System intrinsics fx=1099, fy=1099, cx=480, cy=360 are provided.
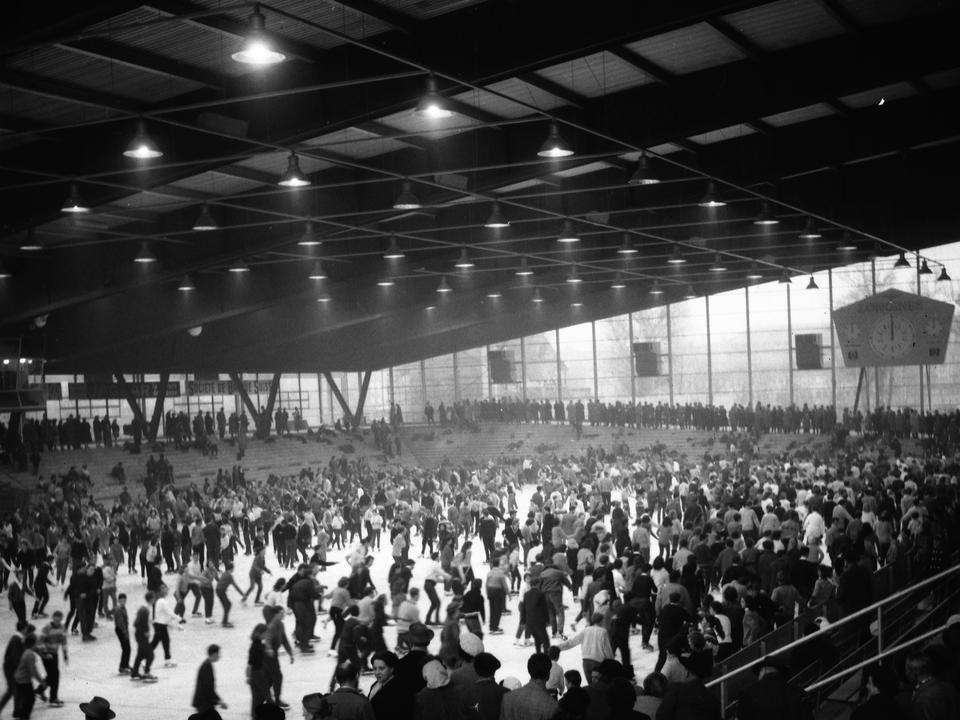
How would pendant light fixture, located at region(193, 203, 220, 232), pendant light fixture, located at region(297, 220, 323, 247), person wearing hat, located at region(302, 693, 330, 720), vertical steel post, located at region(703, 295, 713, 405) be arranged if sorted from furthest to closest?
vertical steel post, located at region(703, 295, 713, 405)
pendant light fixture, located at region(297, 220, 323, 247)
pendant light fixture, located at region(193, 203, 220, 232)
person wearing hat, located at region(302, 693, 330, 720)

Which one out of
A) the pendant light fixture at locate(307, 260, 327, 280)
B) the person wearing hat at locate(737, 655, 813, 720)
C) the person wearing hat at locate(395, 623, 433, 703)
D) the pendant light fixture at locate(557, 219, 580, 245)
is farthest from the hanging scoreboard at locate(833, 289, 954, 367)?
the person wearing hat at locate(395, 623, 433, 703)

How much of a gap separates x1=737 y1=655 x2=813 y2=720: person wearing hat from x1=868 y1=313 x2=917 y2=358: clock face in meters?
28.6

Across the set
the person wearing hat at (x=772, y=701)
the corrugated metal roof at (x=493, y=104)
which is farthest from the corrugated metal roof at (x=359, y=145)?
the person wearing hat at (x=772, y=701)

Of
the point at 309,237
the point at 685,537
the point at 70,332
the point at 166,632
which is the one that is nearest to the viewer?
the point at 166,632

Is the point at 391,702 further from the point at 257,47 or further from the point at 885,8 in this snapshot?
the point at 885,8

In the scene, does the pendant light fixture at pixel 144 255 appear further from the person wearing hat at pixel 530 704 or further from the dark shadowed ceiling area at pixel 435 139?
the person wearing hat at pixel 530 704

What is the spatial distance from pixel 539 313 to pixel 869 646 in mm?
35040

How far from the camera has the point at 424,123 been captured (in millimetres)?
17500

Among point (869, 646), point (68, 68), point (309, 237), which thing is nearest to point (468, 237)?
point (309, 237)

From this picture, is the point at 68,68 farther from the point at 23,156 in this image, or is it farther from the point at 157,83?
the point at 23,156

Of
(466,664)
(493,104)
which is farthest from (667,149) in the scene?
(466,664)

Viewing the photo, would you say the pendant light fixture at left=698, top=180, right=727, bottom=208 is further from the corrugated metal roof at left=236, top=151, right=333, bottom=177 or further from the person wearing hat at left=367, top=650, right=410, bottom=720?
the person wearing hat at left=367, top=650, right=410, bottom=720

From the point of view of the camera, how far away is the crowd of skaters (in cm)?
948

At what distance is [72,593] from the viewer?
18.4m
